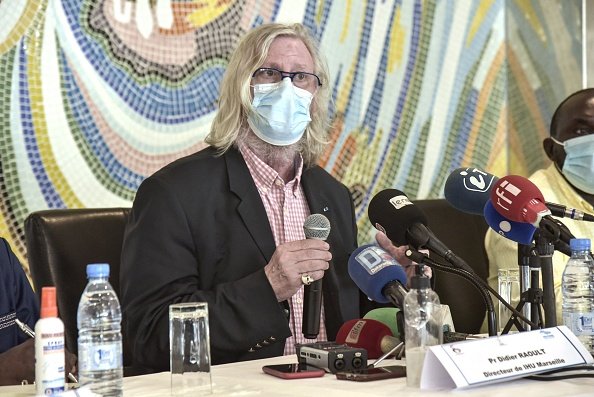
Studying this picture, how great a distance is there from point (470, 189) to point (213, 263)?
0.88 metres

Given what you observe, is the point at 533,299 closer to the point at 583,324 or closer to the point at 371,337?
the point at 583,324

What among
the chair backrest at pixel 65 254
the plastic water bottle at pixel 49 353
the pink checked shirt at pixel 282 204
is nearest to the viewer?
the plastic water bottle at pixel 49 353

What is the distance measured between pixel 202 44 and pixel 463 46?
1485 mm

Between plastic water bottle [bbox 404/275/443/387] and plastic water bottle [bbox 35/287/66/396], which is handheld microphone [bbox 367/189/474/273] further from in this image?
plastic water bottle [bbox 35/287/66/396]

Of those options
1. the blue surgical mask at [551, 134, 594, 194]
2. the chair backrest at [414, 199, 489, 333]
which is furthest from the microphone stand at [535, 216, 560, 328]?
the blue surgical mask at [551, 134, 594, 194]

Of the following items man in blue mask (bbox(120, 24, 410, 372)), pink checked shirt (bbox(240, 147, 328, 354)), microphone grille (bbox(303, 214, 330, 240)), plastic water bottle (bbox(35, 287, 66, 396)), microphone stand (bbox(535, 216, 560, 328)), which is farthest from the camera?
pink checked shirt (bbox(240, 147, 328, 354))

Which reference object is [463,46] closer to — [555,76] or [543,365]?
[555,76]

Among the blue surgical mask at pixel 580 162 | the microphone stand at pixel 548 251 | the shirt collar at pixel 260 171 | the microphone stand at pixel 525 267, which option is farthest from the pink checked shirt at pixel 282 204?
the blue surgical mask at pixel 580 162

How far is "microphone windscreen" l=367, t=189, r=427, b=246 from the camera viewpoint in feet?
6.66

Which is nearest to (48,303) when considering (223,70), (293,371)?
(293,371)

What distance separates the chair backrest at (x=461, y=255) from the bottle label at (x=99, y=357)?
6.04ft

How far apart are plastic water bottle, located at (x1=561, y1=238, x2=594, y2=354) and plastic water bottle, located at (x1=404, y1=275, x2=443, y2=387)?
39 centimetres

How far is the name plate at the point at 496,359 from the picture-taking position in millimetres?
1763

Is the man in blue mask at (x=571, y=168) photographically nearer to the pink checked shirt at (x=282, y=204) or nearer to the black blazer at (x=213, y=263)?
the black blazer at (x=213, y=263)
